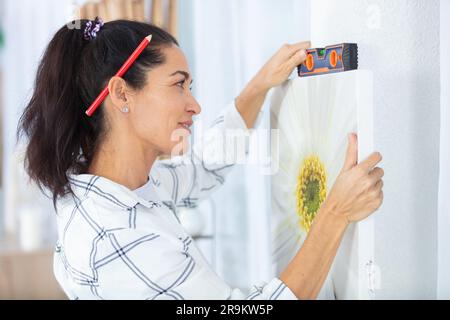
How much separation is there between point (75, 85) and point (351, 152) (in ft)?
1.52

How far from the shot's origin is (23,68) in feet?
7.52

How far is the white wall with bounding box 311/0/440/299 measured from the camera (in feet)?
3.02

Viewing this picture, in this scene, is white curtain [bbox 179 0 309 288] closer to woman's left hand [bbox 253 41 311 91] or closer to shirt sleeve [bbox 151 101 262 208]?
shirt sleeve [bbox 151 101 262 208]

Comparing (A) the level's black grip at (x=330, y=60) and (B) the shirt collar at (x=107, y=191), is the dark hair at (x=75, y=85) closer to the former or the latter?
(B) the shirt collar at (x=107, y=191)

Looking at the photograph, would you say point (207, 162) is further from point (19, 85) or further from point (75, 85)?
point (19, 85)

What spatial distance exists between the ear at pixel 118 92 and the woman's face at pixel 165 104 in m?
0.01

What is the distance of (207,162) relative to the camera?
1.25 meters

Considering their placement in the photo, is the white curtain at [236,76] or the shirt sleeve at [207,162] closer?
the shirt sleeve at [207,162]

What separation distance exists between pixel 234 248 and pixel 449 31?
90 centimetres

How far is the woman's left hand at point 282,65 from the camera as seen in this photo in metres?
1.02

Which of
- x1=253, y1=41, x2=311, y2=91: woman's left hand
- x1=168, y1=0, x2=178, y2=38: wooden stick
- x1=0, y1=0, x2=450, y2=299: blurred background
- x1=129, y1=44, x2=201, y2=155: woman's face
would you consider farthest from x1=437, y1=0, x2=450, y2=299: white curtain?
x1=168, y1=0, x2=178, y2=38: wooden stick

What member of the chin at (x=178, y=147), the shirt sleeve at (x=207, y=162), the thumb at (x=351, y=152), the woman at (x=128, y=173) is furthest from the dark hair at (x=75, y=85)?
the thumb at (x=351, y=152)

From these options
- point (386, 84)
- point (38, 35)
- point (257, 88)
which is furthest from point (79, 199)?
point (38, 35)

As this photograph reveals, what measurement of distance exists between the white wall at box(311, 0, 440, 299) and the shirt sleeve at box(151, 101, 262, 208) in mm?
331
